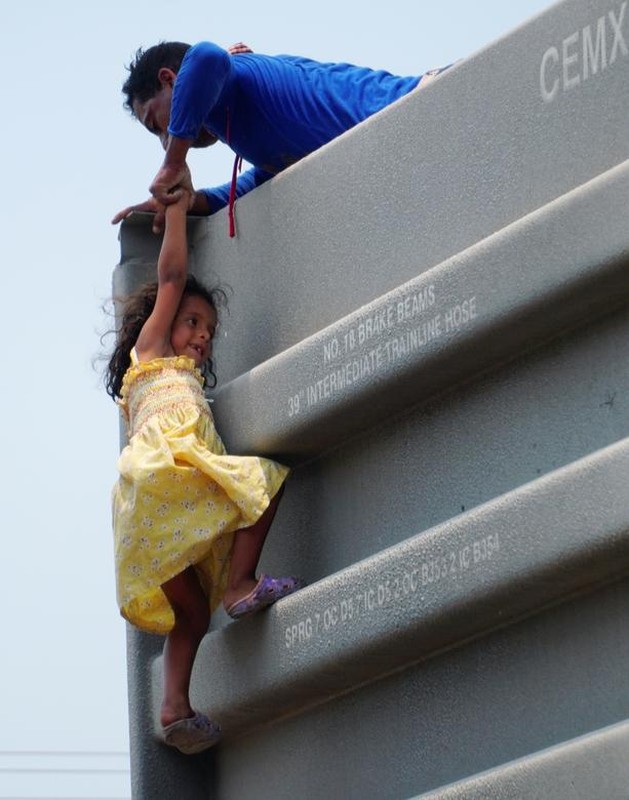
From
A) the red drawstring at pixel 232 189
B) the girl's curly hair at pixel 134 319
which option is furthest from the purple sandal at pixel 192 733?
the red drawstring at pixel 232 189

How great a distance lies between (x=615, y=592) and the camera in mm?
2482

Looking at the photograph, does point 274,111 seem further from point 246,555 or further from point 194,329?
point 246,555

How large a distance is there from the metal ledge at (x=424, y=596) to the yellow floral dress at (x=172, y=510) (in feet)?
0.47

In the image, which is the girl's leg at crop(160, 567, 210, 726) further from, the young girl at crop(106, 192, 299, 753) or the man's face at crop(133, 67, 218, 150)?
the man's face at crop(133, 67, 218, 150)

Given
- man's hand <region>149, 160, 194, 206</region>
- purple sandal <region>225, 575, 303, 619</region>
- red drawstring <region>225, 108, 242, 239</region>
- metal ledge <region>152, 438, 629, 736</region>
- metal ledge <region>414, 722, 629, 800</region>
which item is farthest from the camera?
man's hand <region>149, 160, 194, 206</region>

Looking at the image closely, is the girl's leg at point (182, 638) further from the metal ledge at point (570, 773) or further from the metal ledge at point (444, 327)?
the metal ledge at point (570, 773)

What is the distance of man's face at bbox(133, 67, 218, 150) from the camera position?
4016 mm

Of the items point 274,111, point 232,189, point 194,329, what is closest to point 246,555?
point 194,329

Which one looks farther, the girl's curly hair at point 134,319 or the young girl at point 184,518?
the girl's curly hair at point 134,319

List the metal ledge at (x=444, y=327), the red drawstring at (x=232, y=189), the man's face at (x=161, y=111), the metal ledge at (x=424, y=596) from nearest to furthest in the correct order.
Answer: the metal ledge at (x=424, y=596) → the metal ledge at (x=444, y=327) → the red drawstring at (x=232, y=189) → the man's face at (x=161, y=111)

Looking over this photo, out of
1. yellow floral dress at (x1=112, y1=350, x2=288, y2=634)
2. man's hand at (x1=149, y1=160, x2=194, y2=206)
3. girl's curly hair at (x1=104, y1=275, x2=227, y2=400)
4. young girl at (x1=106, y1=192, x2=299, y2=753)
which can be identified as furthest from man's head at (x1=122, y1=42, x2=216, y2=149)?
yellow floral dress at (x1=112, y1=350, x2=288, y2=634)

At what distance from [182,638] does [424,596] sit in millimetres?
741

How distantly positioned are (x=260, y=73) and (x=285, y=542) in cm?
105

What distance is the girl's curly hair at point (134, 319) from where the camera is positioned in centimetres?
360
